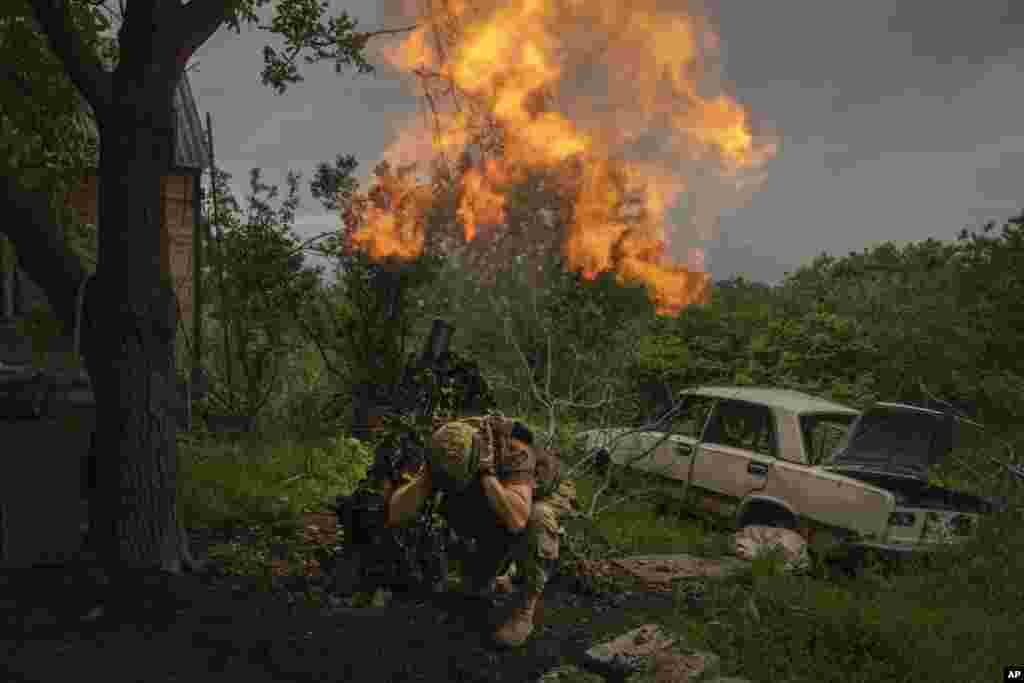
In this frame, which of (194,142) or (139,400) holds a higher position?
(194,142)

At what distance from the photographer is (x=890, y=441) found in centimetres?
760

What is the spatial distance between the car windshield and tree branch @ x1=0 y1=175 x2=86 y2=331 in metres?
6.46

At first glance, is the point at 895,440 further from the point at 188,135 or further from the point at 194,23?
the point at 188,135

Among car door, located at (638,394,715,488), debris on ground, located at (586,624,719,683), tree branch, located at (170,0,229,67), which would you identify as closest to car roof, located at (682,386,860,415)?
car door, located at (638,394,715,488)

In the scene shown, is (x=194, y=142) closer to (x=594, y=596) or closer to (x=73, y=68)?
(x=73, y=68)

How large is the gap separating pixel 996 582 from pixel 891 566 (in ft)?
2.91

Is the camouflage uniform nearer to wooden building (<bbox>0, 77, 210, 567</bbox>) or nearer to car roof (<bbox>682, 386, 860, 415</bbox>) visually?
wooden building (<bbox>0, 77, 210, 567</bbox>)

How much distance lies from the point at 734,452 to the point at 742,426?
0.37 metres


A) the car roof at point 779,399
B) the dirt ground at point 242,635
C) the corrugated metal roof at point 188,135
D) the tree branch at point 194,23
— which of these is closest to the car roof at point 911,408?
the car roof at point 779,399

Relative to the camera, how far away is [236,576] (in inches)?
223

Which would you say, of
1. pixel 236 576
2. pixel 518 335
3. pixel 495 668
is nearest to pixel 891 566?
pixel 495 668

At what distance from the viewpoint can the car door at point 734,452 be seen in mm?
7820

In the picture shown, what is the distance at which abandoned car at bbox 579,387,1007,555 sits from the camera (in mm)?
6812

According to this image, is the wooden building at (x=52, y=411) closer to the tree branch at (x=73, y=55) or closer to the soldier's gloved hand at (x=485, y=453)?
the tree branch at (x=73, y=55)
